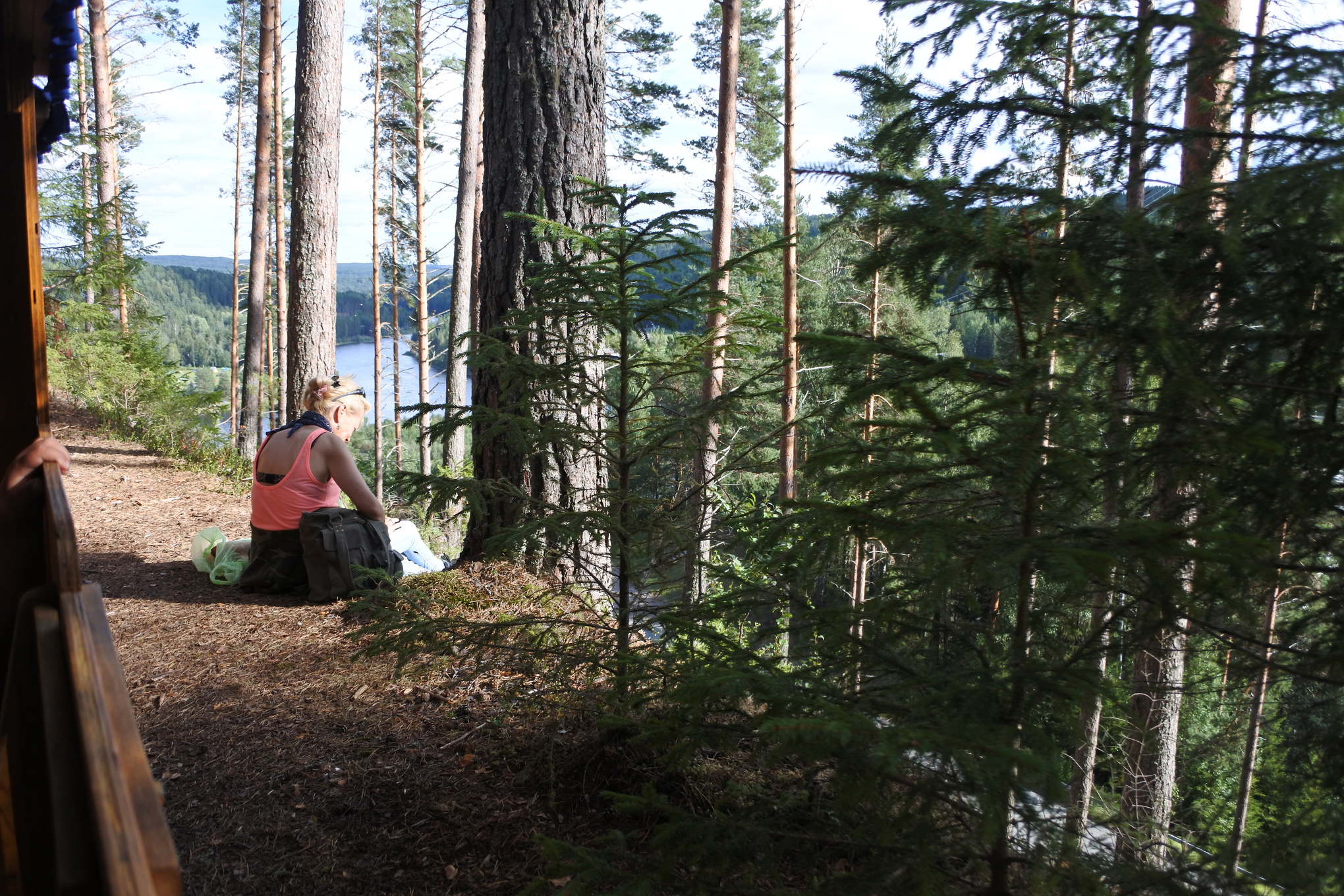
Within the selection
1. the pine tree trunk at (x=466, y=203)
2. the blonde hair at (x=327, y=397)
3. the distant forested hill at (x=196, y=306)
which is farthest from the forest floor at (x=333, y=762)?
the distant forested hill at (x=196, y=306)

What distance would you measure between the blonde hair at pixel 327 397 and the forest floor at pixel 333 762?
1.18 meters

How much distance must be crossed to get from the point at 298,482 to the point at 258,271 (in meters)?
12.7

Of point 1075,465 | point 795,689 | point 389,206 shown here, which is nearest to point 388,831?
point 795,689

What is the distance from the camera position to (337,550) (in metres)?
4.57

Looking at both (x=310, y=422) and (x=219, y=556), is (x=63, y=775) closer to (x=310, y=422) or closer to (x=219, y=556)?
(x=310, y=422)

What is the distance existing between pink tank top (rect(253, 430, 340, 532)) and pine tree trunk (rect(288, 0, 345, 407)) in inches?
163

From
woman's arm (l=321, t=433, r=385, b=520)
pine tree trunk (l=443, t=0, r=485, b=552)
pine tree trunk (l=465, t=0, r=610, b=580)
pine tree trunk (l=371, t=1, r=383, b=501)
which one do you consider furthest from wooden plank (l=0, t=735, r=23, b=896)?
pine tree trunk (l=371, t=1, r=383, b=501)

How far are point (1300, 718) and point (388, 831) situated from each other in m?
2.56

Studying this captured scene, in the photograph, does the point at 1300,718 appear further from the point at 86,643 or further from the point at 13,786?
the point at 13,786

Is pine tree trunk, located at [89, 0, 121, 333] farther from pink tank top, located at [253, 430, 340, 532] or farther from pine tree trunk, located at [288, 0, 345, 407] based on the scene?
pink tank top, located at [253, 430, 340, 532]

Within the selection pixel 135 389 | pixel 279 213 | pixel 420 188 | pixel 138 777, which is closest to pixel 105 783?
pixel 138 777

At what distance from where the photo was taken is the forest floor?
8.29 ft

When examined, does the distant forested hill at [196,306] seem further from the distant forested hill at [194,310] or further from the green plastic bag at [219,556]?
the green plastic bag at [219,556]

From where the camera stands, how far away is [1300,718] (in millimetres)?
1812
